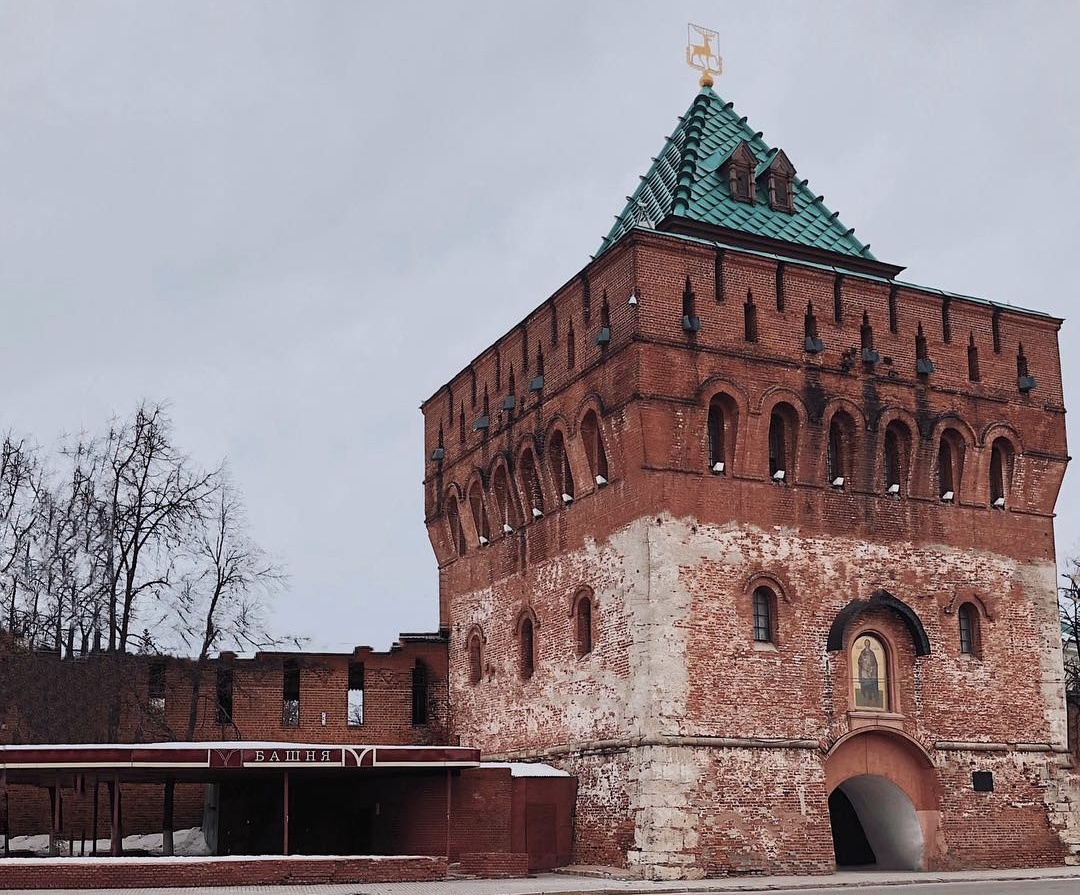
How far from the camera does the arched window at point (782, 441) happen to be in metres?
28.6

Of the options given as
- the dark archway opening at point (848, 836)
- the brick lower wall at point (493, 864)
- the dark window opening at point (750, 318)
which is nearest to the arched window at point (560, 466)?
the dark window opening at point (750, 318)

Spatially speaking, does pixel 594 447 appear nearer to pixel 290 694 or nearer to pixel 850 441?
pixel 850 441

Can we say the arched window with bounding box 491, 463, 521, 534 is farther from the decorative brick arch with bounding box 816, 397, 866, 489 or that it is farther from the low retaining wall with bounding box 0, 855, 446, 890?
the low retaining wall with bounding box 0, 855, 446, 890

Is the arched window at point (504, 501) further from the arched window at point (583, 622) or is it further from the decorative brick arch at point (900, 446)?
the decorative brick arch at point (900, 446)

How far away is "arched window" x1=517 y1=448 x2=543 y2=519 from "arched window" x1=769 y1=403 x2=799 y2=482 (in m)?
5.17

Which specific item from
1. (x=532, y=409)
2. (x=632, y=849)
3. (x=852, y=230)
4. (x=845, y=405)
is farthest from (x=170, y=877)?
(x=852, y=230)

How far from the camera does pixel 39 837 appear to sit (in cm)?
3294

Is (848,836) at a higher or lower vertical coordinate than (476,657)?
lower

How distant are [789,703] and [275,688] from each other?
13197 millimetres

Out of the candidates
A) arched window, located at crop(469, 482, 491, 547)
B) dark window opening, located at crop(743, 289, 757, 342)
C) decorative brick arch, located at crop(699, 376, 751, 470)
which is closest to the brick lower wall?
decorative brick arch, located at crop(699, 376, 751, 470)

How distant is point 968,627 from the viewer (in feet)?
98.5

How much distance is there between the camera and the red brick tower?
1060 inches

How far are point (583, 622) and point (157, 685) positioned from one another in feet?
37.7

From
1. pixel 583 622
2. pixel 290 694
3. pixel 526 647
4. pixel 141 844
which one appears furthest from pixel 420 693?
pixel 583 622
